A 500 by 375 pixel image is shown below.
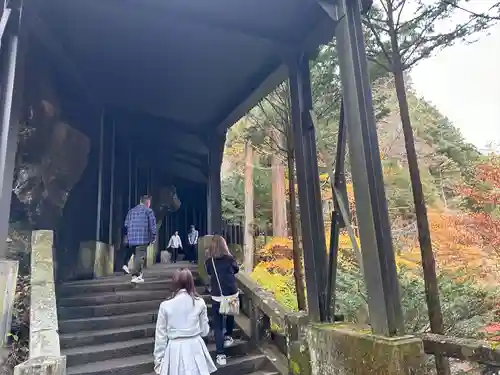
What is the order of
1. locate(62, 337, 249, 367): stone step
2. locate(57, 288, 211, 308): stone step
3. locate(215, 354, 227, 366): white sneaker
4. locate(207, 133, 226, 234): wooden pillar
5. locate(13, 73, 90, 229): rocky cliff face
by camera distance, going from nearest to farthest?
locate(62, 337, 249, 367): stone step → locate(215, 354, 227, 366): white sneaker → locate(57, 288, 211, 308): stone step → locate(13, 73, 90, 229): rocky cliff face → locate(207, 133, 226, 234): wooden pillar

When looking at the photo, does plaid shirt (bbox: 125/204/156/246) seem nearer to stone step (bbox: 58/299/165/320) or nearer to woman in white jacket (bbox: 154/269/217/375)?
stone step (bbox: 58/299/165/320)

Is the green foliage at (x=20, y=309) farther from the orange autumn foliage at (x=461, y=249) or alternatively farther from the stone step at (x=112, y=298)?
the orange autumn foliage at (x=461, y=249)

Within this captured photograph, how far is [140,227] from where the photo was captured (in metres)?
6.63

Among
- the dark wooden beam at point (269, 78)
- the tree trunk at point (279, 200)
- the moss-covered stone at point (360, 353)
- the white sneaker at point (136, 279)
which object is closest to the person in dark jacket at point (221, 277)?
the moss-covered stone at point (360, 353)

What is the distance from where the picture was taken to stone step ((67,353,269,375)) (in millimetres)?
4035

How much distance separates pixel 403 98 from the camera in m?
A: 7.55

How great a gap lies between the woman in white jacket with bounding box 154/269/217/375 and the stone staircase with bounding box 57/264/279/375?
979 mm

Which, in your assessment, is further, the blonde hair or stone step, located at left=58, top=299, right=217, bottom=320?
stone step, located at left=58, top=299, right=217, bottom=320

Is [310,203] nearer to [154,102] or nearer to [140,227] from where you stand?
[140,227]

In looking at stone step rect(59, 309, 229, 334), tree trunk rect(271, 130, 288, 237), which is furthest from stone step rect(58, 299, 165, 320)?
tree trunk rect(271, 130, 288, 237)

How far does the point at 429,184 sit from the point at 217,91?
13180 millimetres

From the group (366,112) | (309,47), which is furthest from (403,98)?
(366,112)

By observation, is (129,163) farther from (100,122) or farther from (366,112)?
(366,112)

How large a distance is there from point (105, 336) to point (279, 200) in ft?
37.7
